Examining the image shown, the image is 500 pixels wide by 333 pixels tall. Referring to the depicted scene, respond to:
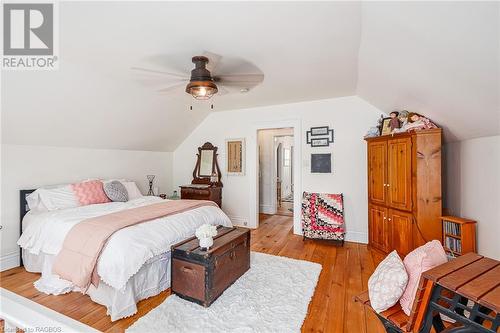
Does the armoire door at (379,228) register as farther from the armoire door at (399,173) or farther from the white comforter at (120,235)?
the white comforter at (120,235)

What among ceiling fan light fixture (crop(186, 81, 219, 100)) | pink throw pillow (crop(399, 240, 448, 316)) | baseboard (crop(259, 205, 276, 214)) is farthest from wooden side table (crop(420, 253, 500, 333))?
baseboard (crop(259, 205, 276, 214))

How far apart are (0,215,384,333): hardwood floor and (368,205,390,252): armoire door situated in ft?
0.59

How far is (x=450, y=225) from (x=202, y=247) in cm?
288

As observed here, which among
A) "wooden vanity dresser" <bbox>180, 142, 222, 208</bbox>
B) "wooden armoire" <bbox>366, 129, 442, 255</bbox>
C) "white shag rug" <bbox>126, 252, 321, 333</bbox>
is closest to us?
"white shag rug" <bbox>126, 252, 321, 333</bbox>

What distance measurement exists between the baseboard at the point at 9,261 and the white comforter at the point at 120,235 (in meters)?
0.37

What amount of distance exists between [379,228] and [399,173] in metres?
0.91

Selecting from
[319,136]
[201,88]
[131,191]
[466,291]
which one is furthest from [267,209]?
[466,291]

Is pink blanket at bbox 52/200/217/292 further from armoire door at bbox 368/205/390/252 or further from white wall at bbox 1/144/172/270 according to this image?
armoire door at bbox 368/205/390/252

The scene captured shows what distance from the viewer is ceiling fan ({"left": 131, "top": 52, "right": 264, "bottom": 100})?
84.8 inches

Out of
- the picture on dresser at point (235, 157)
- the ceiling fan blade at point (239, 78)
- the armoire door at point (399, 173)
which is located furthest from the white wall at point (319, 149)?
the ceiling fan blade at point (239, 78)

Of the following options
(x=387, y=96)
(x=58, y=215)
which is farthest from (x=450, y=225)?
(x=58, y=215)

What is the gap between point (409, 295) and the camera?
1.44m

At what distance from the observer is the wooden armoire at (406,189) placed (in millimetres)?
2832

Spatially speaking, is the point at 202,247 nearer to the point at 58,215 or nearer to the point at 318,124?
the point at 58,215
